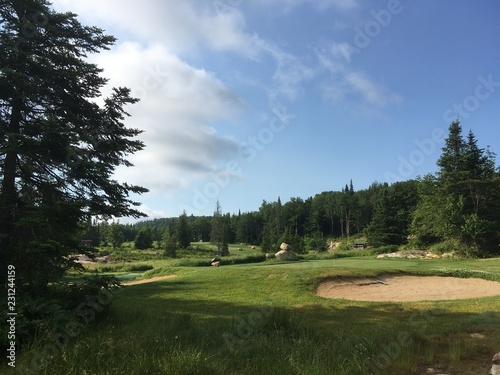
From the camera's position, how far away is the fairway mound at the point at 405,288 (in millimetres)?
15930

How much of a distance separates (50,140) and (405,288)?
1768 centimetres

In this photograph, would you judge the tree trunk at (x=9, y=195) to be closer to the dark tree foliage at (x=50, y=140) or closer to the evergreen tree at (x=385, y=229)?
the dark tree foliage at (x=50, y=140)

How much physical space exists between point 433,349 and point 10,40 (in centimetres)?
1314

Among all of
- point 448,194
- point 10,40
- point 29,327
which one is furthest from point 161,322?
point 448,194

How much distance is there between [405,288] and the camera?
1800cm

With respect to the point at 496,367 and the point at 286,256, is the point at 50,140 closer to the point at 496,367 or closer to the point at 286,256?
the point at 496,367

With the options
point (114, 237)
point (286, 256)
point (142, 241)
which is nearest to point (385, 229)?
point (286, 256)

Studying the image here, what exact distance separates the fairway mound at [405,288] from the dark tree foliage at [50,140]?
36.6 feet

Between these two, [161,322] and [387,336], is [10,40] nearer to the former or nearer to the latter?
[161,322]

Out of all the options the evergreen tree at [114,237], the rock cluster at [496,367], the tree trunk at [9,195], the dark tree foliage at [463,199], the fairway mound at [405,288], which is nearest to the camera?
the rock cluster at [496,367]

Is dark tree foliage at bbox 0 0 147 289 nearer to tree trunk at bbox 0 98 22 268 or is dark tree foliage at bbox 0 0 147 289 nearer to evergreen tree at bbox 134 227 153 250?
tree trunk at bbox 0 98 22 268

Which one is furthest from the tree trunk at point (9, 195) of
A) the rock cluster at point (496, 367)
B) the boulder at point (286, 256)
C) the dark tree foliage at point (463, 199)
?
the dark tree foliage at point (463, 199)

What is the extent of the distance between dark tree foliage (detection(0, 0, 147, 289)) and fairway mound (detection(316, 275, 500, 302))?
1117cm

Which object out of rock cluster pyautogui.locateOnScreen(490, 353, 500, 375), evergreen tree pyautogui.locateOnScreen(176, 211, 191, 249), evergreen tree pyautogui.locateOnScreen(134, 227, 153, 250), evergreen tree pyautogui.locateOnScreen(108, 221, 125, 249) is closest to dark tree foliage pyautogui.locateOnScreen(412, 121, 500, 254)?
rock cluster pyautogui.locateOnScreen(490, 353, 500, 375)
